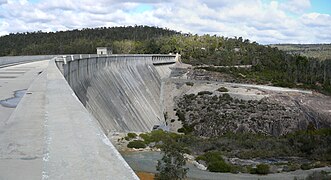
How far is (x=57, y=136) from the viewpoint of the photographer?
14.9ft

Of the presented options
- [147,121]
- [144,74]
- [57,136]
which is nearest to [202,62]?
Result: [144,74]

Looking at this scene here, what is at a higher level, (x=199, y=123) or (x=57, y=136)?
(x=57, y=136)

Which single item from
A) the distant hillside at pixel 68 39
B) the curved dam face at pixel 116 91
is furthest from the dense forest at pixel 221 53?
the curved dam face at pixel 116 91

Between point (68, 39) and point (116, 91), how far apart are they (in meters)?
118

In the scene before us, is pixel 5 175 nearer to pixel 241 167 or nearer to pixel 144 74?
pixel 241 167

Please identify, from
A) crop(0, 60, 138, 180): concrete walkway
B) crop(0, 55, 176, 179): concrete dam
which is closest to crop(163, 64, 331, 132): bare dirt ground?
crop(0, 55, 176, 179): concrete dam

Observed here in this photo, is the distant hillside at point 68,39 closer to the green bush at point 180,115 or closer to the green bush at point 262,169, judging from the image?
the green bush at point 180,115

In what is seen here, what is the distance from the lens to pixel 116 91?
39.6 metres

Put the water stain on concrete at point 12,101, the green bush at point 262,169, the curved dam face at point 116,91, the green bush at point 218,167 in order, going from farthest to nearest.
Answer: the curved dam face at point 116,91 → the green bush at point 218,167 → the green bush at point 262,169 → the water stain on concrete at point 12,101

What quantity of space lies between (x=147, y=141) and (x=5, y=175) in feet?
92.3

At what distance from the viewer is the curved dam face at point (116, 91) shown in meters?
29.2

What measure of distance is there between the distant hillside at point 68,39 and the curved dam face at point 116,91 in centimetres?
5625

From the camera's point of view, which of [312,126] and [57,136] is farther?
[312,126]

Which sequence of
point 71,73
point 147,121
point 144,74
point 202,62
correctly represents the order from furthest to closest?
1. point 202,62
2. point 144,74
3. point 147,121
4. point 71,73
